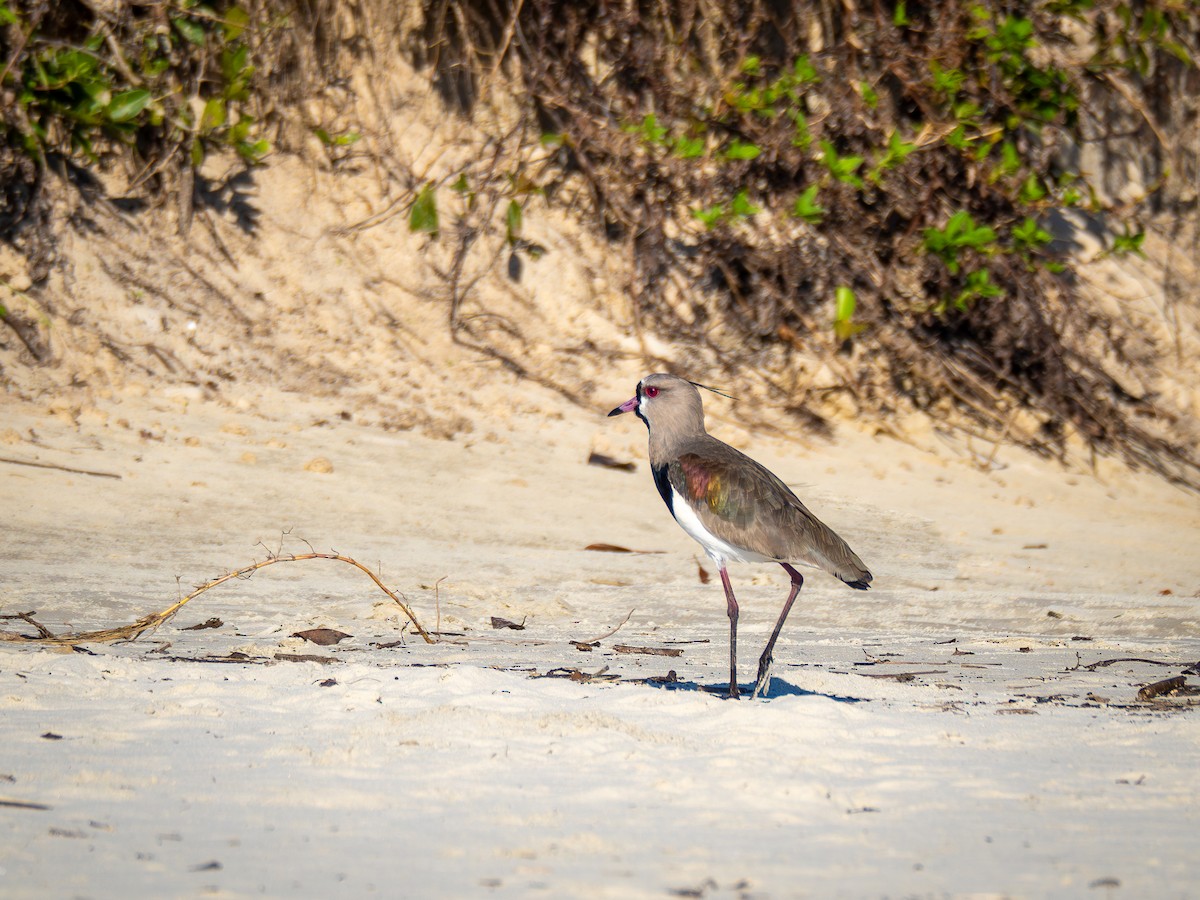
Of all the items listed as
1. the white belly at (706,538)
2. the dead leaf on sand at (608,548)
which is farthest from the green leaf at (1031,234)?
the white belly at (706,538)

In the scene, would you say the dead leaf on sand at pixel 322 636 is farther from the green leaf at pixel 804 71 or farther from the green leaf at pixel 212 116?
the green leaf at pixel 804 71

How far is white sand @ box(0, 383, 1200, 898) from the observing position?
2.51 m

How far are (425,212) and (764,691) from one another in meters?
5.85

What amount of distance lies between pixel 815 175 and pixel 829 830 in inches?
311

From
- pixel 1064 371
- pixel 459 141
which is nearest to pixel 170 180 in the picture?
pixel 459 141

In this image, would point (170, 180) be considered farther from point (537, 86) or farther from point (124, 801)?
point (124, 801)

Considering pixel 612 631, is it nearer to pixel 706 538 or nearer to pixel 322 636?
pixel 706 538

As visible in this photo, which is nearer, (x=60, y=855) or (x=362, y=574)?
(x=60, y=855)

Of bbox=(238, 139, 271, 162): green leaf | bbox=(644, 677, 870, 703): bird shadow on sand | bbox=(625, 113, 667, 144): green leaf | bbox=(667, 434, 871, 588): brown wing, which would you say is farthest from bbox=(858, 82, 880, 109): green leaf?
bbox=(644, 677, 870, 703): bird shadow on sand

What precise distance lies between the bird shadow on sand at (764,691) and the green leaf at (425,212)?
5.57 metres

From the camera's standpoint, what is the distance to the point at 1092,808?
116 inches

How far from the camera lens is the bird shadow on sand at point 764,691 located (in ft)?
13.7

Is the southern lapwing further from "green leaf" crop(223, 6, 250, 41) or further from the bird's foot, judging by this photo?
"green leaf" crop(223, 6, 250, 41)

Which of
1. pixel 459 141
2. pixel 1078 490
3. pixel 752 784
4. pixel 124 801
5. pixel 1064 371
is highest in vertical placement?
pixel 459 141
